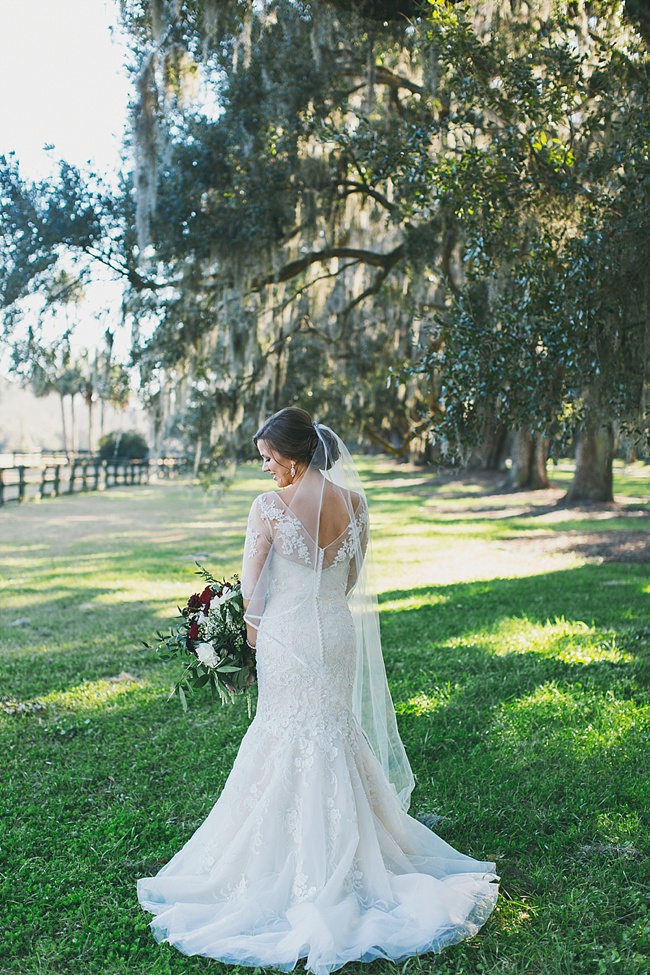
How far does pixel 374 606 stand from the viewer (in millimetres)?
3672

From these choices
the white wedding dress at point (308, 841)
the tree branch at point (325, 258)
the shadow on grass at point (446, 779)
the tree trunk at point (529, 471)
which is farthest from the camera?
the tree trunk at point (529, 471)

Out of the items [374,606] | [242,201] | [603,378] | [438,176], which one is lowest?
[374,606]

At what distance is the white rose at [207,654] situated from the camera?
347cm

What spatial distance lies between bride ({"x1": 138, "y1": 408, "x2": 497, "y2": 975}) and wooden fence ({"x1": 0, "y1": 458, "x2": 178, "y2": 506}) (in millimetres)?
19874

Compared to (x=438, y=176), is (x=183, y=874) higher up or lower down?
lower down

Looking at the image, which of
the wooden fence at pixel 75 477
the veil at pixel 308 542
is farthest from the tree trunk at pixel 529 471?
the veil at pixel 308 542

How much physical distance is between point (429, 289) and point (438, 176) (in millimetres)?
6415

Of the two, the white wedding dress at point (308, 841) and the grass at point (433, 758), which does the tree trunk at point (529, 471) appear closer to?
the grass at point (433, 758)

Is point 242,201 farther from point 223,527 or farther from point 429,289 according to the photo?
point 223,527

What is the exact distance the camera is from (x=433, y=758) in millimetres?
4582

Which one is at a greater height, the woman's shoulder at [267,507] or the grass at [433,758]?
the woman's shoulder at [267,507]

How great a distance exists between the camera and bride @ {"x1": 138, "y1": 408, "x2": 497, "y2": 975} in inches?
117

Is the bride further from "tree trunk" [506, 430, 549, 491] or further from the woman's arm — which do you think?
"tree trunk" [506, 430, 549, 491]

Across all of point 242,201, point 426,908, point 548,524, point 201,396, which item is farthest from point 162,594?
point 548,524
